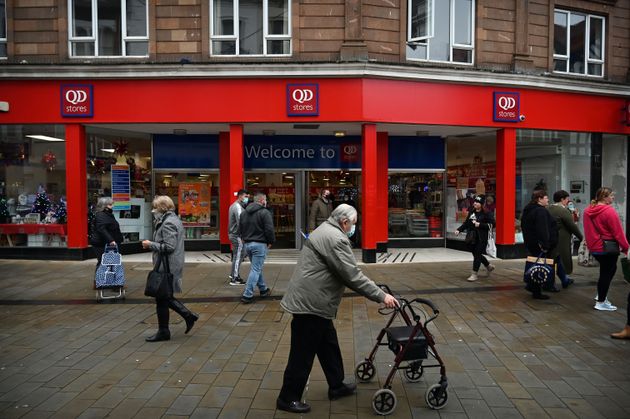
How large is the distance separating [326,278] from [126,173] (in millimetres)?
11074

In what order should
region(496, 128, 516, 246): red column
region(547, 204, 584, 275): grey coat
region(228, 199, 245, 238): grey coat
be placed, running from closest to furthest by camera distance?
region(547, 204, 584, 275): grey coat → region(228, 199, 245, 238): grey coat → region(496, 128, 516, 246): red column

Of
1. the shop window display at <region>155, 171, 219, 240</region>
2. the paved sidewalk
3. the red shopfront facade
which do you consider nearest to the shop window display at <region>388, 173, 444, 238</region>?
the red shopfront facade

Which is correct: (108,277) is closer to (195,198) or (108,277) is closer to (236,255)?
(236,255)

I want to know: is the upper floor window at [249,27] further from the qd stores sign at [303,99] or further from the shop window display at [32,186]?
the shop window display at [32,186]

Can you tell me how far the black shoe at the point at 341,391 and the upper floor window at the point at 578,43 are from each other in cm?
1244

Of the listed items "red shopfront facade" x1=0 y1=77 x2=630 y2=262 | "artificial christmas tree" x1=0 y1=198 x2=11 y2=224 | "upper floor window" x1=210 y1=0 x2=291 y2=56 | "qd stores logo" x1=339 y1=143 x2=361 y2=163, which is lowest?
"artificial christmas tree" x1=0 y1=198 x2=11 y2=224

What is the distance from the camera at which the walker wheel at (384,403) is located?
3828 mm

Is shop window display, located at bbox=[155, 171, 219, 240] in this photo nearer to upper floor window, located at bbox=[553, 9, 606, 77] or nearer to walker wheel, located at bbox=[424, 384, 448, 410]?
upper floor window, located at bbox=[553, 9, 606, 77]

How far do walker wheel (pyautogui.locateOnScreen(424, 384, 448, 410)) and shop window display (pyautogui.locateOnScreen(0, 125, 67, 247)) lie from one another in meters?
11.0

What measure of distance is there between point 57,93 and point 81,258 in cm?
421

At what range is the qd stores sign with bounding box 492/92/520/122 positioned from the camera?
12336mm

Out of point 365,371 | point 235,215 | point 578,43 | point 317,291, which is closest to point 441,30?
point 578,43

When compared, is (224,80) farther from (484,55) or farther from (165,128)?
(484,55)

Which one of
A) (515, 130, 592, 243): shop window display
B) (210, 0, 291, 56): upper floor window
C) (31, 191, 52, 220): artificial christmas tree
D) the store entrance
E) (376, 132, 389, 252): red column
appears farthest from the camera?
the store entrance
